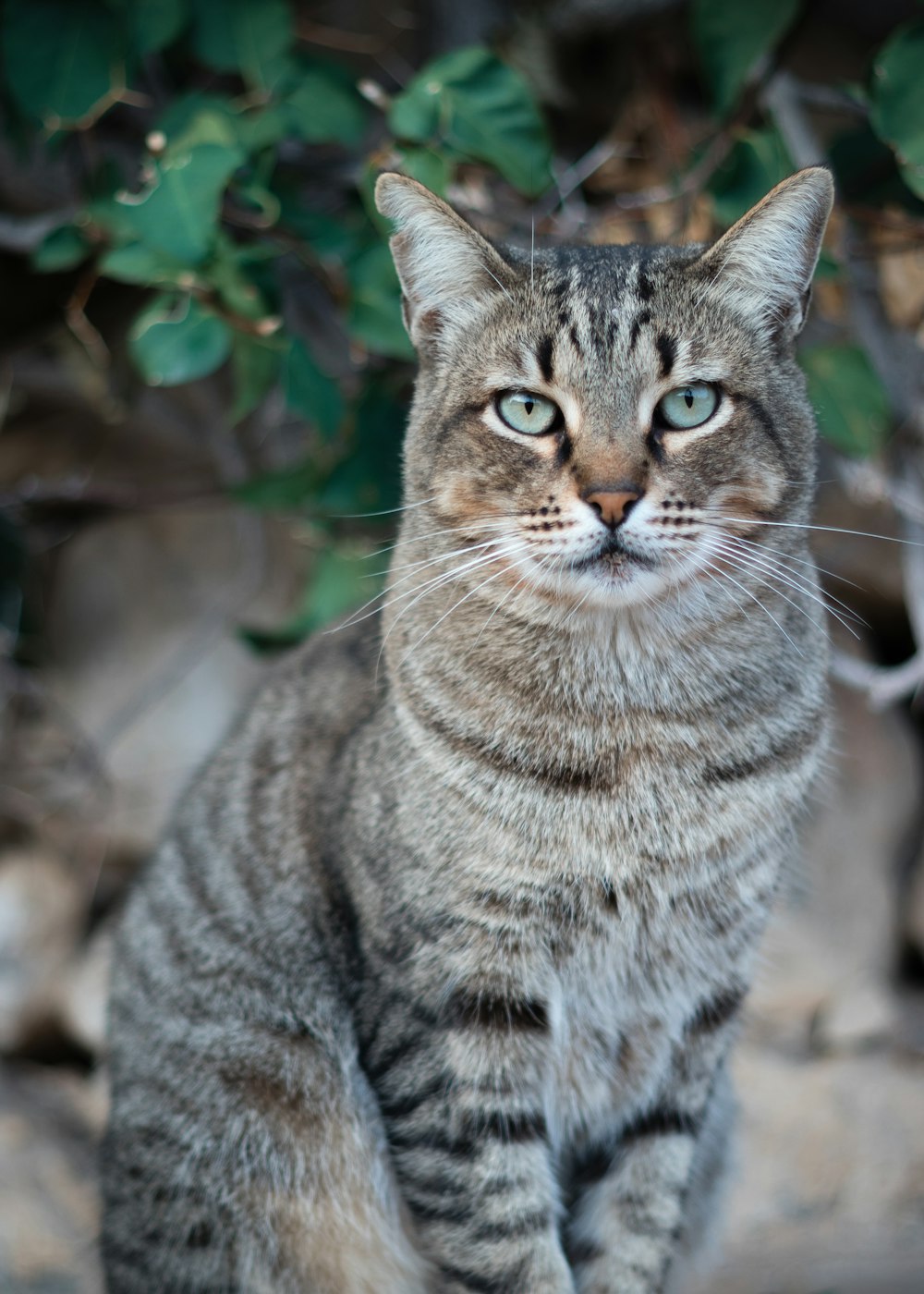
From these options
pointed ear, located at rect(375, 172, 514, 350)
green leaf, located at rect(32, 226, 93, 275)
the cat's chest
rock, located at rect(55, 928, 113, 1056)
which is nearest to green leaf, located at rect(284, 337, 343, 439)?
green leaf, located at rect(32, 226, 93, 275)

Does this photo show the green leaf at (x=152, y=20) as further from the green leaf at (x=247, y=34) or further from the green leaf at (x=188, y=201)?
the green leaf at (x=188, y=201)

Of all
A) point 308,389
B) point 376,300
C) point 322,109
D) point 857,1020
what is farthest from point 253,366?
point 857,1020

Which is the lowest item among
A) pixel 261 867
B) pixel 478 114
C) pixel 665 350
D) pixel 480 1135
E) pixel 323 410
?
pixel 480 1135

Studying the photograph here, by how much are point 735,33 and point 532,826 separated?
1.67m

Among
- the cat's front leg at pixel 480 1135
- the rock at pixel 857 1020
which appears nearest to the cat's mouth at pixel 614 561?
the cat's front leg at pixel 480 1135

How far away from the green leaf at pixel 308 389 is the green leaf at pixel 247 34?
0.61m

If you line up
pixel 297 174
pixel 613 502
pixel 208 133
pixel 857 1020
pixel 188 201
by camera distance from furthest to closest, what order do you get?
pixel 857 1020, pixel 297 174, pixel 208 133, pixel 188 201, pixel 613 502

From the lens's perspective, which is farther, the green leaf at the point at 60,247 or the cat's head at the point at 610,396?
the green leaf at the point at 60,247

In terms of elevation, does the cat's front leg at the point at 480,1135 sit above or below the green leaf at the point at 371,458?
below

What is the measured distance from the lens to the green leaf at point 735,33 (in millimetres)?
2424

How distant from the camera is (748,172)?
243 cm

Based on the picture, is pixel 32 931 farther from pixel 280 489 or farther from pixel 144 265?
pixel 144 265

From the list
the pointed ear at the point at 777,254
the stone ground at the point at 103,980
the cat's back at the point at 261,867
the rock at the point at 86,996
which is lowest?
the rock at the point at 86,996

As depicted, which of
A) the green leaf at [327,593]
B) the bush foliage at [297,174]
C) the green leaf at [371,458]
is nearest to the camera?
the bush foliage at [297,174]
